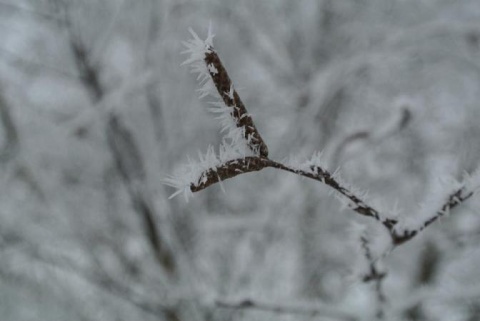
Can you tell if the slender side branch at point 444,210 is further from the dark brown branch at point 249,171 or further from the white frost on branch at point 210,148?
the white frost on branch at point 210,148

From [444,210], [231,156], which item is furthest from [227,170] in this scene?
[444,210]

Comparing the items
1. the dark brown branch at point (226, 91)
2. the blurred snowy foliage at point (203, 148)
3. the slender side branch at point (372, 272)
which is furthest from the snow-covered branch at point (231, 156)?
the blurred snowy foliage at point (203, 148)

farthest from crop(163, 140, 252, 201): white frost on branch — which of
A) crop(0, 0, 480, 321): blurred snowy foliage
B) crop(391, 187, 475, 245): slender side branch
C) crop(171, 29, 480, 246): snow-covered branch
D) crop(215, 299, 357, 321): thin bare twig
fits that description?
crop(0, 0, 480, 321): blurred snowy foliage

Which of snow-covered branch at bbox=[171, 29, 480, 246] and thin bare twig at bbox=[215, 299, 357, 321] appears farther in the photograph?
thin bare twig at bbox=[215, 299, 357, 321]

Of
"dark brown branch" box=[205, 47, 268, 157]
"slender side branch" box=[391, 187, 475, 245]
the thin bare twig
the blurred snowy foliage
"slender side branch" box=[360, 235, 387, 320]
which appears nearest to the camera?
"dark brown branch" box=[205, 47, 268, 157]

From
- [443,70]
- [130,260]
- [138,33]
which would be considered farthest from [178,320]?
[443,70]

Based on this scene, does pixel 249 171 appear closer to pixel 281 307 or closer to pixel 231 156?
pixel 231 156

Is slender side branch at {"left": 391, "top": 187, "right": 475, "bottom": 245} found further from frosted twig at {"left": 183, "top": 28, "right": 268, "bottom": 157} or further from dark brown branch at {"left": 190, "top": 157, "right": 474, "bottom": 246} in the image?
frosted twig at {"left": 183, "top": 28, "right": 268, "bottom": 157}

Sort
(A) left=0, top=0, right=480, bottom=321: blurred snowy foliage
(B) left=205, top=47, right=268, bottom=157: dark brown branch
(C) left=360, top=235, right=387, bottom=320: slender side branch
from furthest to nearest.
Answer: (A) left=0, top=0, right=480, bottom=321: blurred snowy foliage
(C) left=360, top=235, right=387, bottom=320: slender side branch
(B) left=205, top=47, right=268, bottom=157: dark brown branch

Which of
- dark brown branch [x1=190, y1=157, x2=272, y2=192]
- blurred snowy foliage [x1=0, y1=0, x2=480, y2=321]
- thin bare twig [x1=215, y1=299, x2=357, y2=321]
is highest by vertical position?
blurred snowy foliage [x1=0, y1=0, x2=480, y2=321]
